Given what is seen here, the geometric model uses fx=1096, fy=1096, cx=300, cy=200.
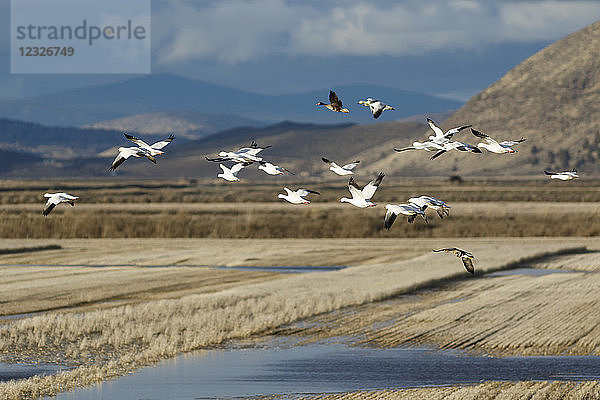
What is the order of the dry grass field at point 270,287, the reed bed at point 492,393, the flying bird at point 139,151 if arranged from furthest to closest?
the dry grass field at point 270,287, the reed bed at point 492,393, the flying bird at point 139,151

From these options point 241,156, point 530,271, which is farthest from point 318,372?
point 530,271

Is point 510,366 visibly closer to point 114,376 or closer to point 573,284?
point 114,376

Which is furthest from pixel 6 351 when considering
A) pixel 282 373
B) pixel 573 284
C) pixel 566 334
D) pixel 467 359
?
pixel 573 284

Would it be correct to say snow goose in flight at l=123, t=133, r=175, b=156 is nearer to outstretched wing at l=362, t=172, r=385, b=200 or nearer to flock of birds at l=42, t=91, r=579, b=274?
flock of birds at l=42, t=91, r=579, b=274

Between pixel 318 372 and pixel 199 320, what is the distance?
7.70 m

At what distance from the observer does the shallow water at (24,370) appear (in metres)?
23.6

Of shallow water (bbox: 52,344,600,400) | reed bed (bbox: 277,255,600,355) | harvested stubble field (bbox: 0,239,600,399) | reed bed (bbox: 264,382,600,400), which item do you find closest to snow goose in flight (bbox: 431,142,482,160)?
reed bed (bbox: 264,382,600,400)

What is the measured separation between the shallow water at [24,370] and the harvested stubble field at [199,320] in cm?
59

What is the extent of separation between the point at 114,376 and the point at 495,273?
2583 cm

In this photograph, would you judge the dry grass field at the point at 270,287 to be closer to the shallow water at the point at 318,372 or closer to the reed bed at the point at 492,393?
the reed bed at the point at 492,393

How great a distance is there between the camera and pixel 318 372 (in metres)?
24.7

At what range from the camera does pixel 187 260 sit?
5291 centimetres

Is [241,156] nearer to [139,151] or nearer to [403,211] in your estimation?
[139,151]

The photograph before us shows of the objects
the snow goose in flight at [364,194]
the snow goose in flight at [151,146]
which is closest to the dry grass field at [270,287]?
the snow goose in flight at [151,146]
